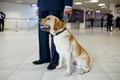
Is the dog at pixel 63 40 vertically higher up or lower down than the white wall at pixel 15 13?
A: lower down

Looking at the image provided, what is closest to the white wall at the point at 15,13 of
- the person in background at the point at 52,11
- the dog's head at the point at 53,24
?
the person in background at the point at 52,11

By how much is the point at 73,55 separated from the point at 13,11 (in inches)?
796

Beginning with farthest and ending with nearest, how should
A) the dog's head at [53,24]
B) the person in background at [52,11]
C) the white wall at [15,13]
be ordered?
1. the white wall at [15,13]
2. the person in background at [52,11]
3. the dog's head at [53,24]

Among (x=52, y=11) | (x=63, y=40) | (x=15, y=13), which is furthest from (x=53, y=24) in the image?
(x=15, y=13)

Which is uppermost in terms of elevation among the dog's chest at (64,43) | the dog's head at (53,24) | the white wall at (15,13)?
the white wall at (15,13)

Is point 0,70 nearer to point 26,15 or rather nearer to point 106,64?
point 106,64

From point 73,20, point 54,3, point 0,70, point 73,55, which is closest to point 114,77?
point 73,55

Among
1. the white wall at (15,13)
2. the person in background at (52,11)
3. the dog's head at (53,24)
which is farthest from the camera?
the white wall at (15,13)

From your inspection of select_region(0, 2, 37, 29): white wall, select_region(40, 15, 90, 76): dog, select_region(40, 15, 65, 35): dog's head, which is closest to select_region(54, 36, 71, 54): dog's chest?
select_region(40, 15, 90, 76): dog

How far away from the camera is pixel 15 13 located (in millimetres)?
22094

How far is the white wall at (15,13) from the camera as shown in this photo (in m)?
21.0

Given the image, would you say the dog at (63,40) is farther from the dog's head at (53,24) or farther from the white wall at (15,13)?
the white wall at (15,13)

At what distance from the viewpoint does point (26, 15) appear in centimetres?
2314

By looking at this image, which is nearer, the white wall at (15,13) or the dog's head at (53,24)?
the dog's head at (53,24)
